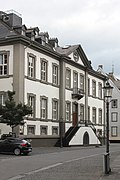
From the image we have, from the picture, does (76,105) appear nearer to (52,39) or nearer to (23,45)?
(52,39)

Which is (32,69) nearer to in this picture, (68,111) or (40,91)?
(40,91)

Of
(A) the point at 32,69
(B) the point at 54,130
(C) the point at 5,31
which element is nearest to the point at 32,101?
(A) the point at 32,69

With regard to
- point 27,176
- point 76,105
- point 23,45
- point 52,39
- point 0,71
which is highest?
point 52,39

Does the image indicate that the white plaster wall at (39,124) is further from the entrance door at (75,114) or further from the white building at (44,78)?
the entrance door at (75,114)

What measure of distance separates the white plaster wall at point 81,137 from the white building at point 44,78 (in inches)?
57.2

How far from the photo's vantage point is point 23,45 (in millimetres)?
41656

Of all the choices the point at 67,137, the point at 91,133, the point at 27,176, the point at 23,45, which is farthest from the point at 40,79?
the point at 27,176

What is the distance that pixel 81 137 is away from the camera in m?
51.3

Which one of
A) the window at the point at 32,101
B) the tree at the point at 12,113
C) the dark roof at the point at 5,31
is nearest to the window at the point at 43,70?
the window at the point at 32,101

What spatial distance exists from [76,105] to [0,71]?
15911 millimetres

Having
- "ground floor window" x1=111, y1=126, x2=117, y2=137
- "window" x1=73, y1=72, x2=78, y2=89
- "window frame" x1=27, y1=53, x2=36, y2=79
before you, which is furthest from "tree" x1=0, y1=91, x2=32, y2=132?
"ground floor window" x1=111, y1=126, x2=117, y2=137

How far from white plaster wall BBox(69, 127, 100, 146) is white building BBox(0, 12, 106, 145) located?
4.77 feet

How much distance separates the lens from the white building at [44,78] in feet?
135

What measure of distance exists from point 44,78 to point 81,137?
10356 mm
